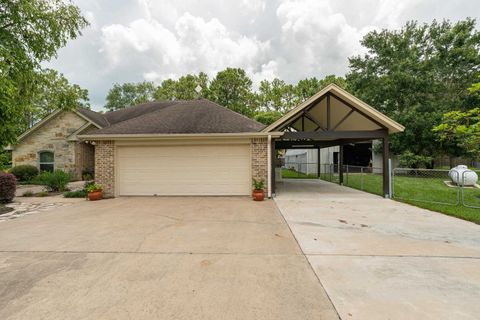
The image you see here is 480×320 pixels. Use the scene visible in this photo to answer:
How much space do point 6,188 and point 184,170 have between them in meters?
6.68

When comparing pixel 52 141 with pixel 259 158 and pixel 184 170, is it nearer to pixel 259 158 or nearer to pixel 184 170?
pixel 184 170

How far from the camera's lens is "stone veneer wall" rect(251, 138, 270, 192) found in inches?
388

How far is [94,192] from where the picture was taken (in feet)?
31.3

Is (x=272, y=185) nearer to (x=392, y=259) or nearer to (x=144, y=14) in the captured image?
(x=392, y=259)

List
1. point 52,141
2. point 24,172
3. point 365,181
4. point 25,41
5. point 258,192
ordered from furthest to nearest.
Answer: point 52,141, point 24,172, point 365,181, point 25,41, point 258,192

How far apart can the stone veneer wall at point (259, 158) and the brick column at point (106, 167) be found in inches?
238

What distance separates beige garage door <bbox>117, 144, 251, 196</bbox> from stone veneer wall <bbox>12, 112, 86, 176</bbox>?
28.9ft

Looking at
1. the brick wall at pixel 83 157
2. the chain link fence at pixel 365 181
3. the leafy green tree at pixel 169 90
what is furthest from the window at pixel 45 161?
the chain link fence at pixel 365 181

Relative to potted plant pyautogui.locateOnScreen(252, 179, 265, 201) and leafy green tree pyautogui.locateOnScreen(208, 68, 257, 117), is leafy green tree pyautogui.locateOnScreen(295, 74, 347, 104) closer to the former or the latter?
leafy green tree pyautogui.locateOnScreen(208, 68, 257, 117)

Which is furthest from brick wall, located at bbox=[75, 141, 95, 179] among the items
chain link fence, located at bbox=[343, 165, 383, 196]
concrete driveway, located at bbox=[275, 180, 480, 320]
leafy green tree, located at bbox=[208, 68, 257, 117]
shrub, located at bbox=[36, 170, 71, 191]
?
leafy green tree, located at bbox=[208, 68, 257, 117]

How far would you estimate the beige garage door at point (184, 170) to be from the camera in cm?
1012

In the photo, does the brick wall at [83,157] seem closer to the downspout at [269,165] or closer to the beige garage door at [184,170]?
the beige garage door at [184,170]

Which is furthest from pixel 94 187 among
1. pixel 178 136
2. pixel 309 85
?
pixel 309 85

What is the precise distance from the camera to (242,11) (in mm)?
14578
